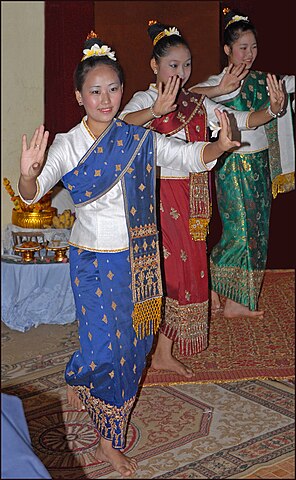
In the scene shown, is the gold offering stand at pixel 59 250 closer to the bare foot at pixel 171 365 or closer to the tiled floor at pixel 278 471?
the bare foot at pixel 171 365

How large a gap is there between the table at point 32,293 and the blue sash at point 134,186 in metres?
1.64

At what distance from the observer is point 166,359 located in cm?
364

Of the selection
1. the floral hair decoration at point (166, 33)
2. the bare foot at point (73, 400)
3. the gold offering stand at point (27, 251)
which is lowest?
the bare foot at point (73, 400)

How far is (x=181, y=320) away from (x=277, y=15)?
2353 millimetres

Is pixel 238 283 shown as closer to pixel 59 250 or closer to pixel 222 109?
pixel 59 250

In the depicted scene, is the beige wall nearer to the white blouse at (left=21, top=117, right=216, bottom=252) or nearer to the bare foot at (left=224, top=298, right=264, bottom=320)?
the white blouse at (left=21, top=117, right=216, bottom=252)

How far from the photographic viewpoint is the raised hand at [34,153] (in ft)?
8.11

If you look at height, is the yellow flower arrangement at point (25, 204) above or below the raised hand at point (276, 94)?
below

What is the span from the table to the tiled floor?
6.04 feet

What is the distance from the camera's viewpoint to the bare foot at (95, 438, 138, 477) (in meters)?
2.82

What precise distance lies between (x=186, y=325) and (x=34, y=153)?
4.32 feet

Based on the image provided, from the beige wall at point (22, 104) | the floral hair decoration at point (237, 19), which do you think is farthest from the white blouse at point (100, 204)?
the floral hair decoration at point (237, 19)

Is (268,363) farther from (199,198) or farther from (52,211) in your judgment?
(52,211)

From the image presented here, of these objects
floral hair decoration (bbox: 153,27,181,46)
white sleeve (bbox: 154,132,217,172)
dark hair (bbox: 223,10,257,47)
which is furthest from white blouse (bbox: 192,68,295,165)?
white sleeve (bbox: 154,132,217,172)
